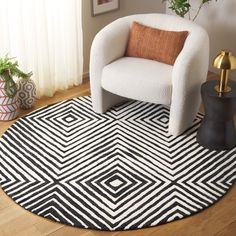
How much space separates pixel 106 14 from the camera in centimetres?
386

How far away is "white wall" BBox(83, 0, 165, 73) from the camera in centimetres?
374

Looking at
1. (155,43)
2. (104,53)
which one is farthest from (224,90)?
(104,53)

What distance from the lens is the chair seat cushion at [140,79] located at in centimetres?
293

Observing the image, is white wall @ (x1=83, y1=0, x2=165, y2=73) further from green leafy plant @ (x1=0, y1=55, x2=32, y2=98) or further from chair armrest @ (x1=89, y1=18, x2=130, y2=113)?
green leafy plant @ (x1=0, y1=55, x2=32, y2=98)

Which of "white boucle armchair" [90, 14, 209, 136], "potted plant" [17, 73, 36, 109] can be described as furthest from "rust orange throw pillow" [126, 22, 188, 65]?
"potted plant" [17, 73, 36, 109]

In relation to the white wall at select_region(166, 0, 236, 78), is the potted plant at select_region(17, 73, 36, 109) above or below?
below

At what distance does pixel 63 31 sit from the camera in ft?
11.5

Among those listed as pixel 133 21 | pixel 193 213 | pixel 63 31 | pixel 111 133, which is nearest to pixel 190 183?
pixel 193 213

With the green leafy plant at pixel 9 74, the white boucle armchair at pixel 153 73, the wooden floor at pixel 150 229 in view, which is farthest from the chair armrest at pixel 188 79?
the green leafy plant at pixel 9 74

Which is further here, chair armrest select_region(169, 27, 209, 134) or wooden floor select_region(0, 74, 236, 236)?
chair armrest select_region(169, 27, 209, 134)

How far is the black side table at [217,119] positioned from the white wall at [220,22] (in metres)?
0.99

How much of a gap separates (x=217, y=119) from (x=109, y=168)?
76cm

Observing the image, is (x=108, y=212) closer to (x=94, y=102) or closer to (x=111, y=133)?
(x=111, y=133)

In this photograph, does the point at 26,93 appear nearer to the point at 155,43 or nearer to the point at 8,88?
the point at 8,88
